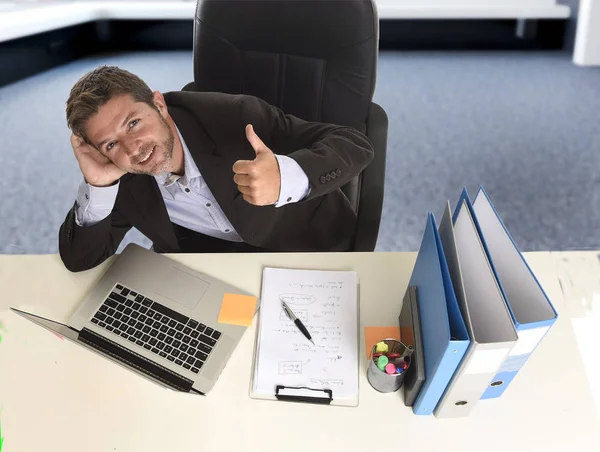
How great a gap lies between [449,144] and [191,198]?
6.22 ft

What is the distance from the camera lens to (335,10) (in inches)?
49.8

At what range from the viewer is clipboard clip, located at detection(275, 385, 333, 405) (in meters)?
0.90

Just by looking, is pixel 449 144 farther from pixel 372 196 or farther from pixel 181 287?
pixel 181 287

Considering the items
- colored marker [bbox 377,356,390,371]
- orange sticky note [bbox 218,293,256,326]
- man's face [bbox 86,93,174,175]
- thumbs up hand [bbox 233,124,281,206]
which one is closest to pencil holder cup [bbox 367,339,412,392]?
colored marker [bbox 377,356,390,371]

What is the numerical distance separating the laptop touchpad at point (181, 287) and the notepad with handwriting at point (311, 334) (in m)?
0.15

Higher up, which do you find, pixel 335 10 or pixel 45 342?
pixel 335 10

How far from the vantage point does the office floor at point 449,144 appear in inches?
90.2

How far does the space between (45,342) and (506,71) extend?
3397 millimetres

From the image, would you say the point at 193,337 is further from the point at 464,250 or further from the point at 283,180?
the point at 464,250

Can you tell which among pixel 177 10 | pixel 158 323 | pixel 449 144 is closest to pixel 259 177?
pixel 158 323

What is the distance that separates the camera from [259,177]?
1.01 m

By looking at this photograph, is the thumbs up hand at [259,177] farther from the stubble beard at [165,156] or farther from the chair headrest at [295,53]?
the chair headrest at [295,53]

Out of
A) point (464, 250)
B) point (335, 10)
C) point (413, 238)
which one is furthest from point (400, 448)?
point (413, 238)

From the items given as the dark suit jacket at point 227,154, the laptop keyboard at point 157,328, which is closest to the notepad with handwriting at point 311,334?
the laptop keyboard at point 157,328
